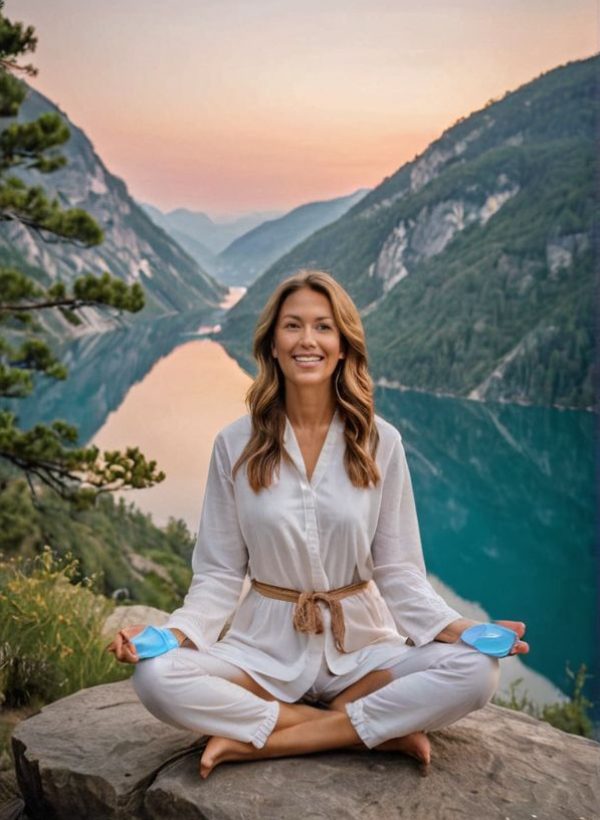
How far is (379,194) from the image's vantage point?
109 m

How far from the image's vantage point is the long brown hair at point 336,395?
7.60 feet

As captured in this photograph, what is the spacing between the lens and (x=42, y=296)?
630 cm

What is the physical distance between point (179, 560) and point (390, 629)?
24.0 meters

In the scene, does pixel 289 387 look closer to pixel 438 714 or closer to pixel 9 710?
pixel 438 714

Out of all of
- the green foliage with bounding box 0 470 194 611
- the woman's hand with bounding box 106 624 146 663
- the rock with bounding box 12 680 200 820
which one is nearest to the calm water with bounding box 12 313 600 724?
the green foliage with bounding box 0 470 194 611

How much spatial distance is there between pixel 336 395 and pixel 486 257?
78048mm

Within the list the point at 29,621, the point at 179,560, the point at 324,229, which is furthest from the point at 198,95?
the point at 324,229

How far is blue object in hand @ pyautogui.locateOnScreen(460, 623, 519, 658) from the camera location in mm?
2100

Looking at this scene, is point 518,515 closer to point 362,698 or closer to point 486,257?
point 362,698

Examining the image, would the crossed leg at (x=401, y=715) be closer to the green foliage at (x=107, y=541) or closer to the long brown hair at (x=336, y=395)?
the long brown hair at (x=336, y=395)

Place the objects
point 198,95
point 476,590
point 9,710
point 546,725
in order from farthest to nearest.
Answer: point 198,95, point 476,590, point 9,710, point 546,725

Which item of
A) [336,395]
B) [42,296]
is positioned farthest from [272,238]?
[336,395]

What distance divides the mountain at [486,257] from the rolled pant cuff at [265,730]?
54885 millimetres

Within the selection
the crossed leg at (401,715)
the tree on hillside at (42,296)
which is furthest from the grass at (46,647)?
the tree on hillside at (42,296)
